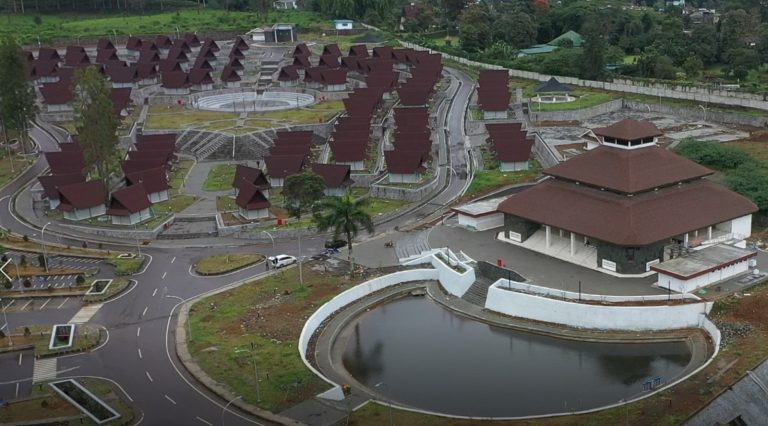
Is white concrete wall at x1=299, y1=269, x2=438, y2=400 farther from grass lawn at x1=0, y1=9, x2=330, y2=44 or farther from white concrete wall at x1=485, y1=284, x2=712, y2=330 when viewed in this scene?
grass lawn at x1=0, y1=9, x2=330, y2=44

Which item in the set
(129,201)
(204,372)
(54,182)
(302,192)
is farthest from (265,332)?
(54,182)

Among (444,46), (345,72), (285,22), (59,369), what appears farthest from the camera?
(285,22)

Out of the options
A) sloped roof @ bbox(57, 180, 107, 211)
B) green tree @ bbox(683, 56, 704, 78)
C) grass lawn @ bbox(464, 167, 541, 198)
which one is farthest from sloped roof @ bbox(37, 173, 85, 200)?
green tree @ bbox(683, 56, 704, 78)

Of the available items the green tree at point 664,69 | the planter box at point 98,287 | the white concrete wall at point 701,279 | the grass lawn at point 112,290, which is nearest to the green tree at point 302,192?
the grass lawn at point 112,290

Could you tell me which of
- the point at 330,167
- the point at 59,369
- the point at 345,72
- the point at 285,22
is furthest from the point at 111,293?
the point at 285,22

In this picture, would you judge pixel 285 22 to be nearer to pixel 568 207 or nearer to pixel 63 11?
pixel 63 11

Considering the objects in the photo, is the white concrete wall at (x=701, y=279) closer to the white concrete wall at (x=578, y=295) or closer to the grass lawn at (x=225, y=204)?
the white concrete wall at (x=578, y=295)
